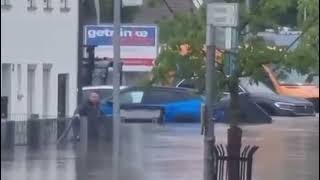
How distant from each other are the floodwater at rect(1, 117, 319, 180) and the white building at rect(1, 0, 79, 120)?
3.58m

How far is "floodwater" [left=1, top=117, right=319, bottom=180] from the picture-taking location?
63.6 feet

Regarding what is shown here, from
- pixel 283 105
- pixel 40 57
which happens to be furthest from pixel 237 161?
pixel 283 105

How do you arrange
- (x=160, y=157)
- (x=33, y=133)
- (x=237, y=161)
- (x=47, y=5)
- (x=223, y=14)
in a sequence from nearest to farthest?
(x=223, y=14) → (x=237, y=161) → (x=160, y=157) → (x=33, y=133) → (x=47, y=5)

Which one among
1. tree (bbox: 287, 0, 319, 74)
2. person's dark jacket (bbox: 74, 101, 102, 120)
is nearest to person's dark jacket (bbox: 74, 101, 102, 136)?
person's dark jacket (bbox: 74, 101, 102, 120)

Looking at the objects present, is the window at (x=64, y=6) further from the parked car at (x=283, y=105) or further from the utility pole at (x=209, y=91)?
the utility pole at (x=209, y=91)

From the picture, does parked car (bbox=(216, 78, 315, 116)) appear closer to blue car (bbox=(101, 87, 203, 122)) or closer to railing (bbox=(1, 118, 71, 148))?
blue car (bbox=(101, 87, 203, 122))

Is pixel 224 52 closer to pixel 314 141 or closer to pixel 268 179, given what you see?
pixel 268 179

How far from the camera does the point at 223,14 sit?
43.7ft

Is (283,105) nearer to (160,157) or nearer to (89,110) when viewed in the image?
(89,110)

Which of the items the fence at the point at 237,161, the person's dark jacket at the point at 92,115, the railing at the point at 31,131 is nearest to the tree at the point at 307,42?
the fence at the point at 237,161

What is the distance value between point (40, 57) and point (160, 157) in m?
13.2

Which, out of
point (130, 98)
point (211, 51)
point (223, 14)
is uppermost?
point (223, 14)

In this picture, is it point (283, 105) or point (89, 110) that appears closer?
point (89, 110)

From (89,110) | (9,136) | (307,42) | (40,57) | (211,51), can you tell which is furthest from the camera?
(40,57)
